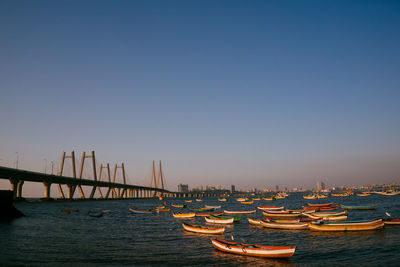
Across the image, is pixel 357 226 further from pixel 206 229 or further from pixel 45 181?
pixel 45 181

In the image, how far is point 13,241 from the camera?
28.0m

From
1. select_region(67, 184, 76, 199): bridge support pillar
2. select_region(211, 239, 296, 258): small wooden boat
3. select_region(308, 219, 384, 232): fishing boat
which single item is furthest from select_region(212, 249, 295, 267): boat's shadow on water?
select_region(67, 184, 76, 199): bridge support pillar

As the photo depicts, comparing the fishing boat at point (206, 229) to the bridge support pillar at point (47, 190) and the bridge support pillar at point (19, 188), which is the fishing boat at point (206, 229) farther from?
the bridge support pillar at point (47, 190)

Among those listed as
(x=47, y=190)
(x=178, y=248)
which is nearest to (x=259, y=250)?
(x=178, y=248)

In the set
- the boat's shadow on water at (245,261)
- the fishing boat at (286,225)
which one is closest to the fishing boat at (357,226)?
the fishing boat at (286,225)

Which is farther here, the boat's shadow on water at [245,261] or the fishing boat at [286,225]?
the fishing boat at [286,225]

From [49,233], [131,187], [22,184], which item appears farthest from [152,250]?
[131,187]

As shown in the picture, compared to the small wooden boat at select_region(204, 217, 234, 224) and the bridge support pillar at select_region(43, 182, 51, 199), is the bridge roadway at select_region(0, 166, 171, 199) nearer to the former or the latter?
the bridge support pillar at select_region(43, 182, 51, 199)

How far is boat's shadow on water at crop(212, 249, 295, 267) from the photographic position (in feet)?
67.1

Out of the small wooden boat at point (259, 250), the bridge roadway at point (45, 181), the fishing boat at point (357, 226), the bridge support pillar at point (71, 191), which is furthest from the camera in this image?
the bridge support pillar at point (71, 191)

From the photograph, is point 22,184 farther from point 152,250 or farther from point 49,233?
point 152,250

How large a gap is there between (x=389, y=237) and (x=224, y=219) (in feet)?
74.6

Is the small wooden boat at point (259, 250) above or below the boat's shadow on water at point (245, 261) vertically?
above

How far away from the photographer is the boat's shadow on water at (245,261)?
805 inches
